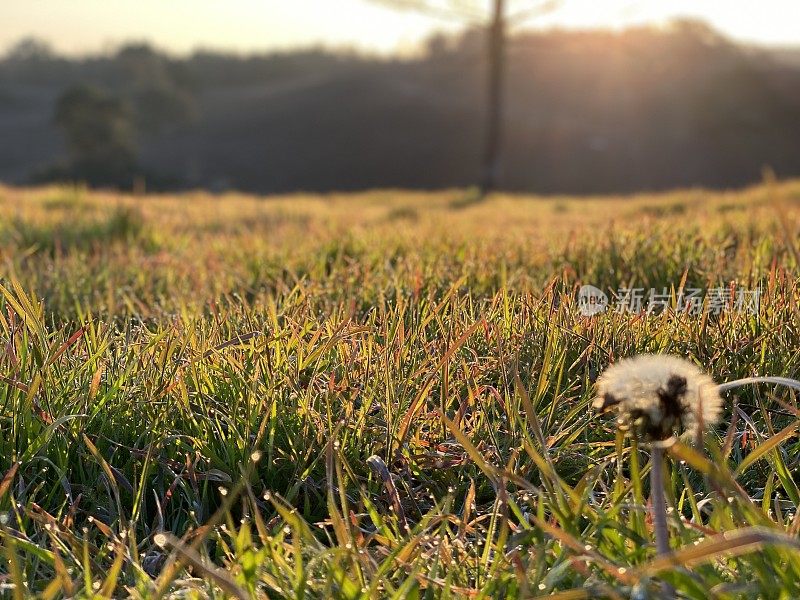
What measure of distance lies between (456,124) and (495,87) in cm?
1713

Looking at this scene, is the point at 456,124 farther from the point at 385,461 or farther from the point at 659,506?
the point at 659,506

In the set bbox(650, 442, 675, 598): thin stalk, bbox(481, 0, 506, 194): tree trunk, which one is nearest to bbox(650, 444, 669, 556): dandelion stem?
bbox(650, 442, 675, 598): thin stalk

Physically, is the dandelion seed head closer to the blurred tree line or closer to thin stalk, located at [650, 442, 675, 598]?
thin stalk, located at [650, 442, 675, 598]

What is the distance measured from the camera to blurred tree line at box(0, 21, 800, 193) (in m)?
30.3

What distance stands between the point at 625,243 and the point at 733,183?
1027 inches

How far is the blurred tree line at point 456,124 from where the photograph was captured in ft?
99.4

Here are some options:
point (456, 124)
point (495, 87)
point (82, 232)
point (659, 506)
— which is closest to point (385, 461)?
point (659, 506)

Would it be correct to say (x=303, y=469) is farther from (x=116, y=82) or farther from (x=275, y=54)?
(x=275, y=54)

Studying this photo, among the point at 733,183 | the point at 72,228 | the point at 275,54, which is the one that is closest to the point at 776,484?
the point at 72,228

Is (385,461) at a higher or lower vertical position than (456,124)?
lower

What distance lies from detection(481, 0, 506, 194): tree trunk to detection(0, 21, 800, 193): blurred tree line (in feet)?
32.8

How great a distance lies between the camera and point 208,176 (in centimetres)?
3225

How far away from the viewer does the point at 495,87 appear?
1730 centimetres

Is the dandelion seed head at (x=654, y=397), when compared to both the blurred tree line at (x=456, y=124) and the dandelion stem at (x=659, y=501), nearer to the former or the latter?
the dandelion stem at (x=659, y=501)
